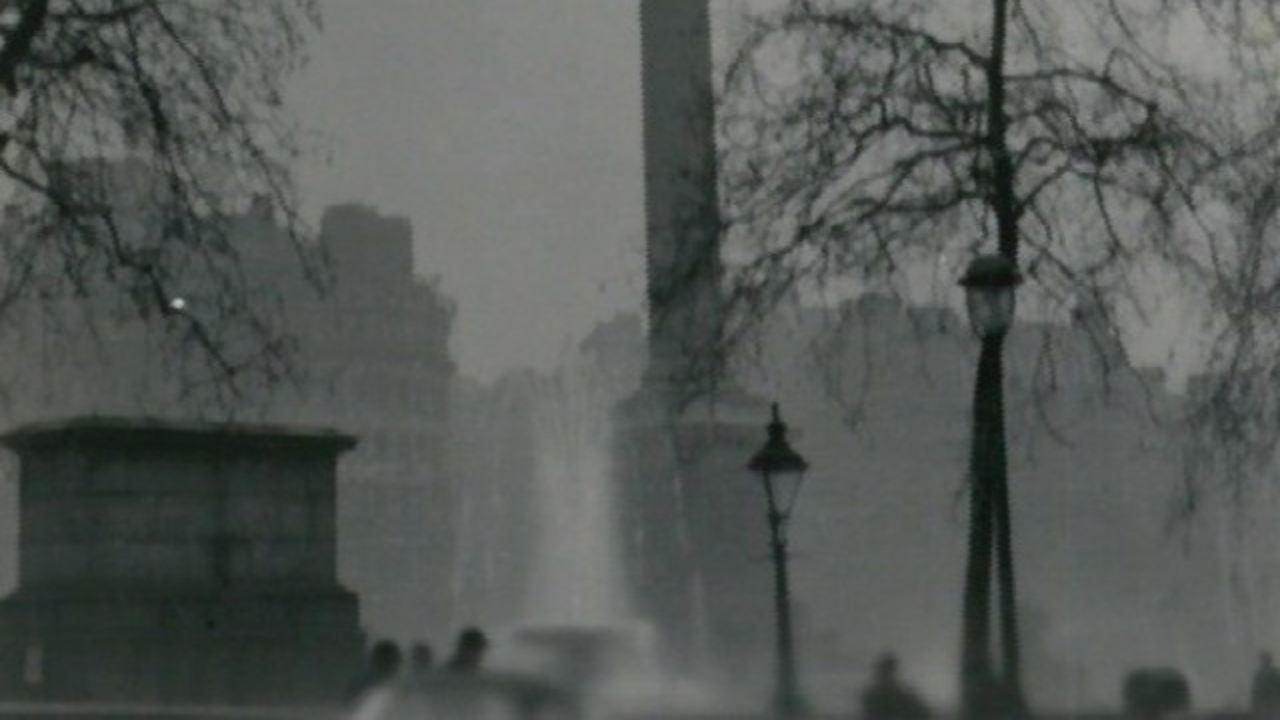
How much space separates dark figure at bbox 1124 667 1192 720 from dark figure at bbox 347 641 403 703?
6.73 meters

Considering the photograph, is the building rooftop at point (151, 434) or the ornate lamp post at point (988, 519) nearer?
the ornate lamp post at point (988, 519)

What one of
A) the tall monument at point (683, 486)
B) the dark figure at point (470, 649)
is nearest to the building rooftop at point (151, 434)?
the dark figure at point (470, 649)

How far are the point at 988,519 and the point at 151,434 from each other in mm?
9565

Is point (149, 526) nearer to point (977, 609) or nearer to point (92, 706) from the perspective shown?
point (92, 706)

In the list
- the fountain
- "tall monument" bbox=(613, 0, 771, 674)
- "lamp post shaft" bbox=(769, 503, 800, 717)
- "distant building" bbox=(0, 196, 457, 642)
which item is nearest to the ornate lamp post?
"lamp post shaft" bbox=(769, 503, 800, 717)

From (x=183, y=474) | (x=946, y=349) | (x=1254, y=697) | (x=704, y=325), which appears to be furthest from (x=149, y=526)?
(x=946, y=349)

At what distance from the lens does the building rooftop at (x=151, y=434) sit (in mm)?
26266

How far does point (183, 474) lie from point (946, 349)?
3726 inches

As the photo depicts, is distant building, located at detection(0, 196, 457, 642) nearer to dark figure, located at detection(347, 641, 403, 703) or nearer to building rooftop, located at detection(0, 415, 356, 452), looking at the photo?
building rooftop, located at detection(0, 415, 356, 452)

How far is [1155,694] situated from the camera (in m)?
23.0

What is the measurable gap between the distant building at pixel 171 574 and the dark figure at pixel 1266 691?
363 inches

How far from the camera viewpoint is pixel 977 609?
846 inches

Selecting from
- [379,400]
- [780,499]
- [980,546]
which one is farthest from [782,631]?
[379,400]

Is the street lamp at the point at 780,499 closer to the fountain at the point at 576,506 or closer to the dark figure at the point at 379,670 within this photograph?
the dark figure at the point at 379,670
